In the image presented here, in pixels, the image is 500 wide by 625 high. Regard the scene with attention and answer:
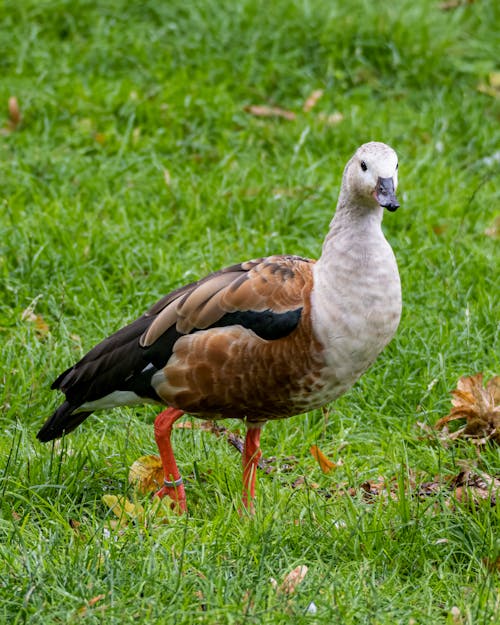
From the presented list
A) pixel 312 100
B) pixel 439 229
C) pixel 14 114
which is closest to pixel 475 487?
pixel 439 229

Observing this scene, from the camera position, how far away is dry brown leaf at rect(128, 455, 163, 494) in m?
4.57

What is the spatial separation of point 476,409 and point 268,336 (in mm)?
1213

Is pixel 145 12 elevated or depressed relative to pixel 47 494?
elevated

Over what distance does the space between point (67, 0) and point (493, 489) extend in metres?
5.58

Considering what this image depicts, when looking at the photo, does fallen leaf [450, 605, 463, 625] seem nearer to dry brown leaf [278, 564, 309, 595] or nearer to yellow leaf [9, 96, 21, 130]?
dry brown leaf [278, 564, 309, 595]

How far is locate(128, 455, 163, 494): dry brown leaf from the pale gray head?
137 centimetres

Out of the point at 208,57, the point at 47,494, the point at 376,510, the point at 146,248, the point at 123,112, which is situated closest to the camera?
the point at 376,510

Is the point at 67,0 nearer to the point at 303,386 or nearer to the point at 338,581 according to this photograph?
the point at 303,386

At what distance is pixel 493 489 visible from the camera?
4262mm

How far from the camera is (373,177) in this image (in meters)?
4.09

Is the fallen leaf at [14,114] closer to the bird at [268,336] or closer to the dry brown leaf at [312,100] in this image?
the dry brown leaf at [312,100]

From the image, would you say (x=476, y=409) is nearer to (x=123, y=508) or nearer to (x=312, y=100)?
(x=123, y=508)

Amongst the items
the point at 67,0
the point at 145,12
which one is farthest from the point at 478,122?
the point at 67,0

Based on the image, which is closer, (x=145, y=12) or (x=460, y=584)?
(x=460, y=584)
